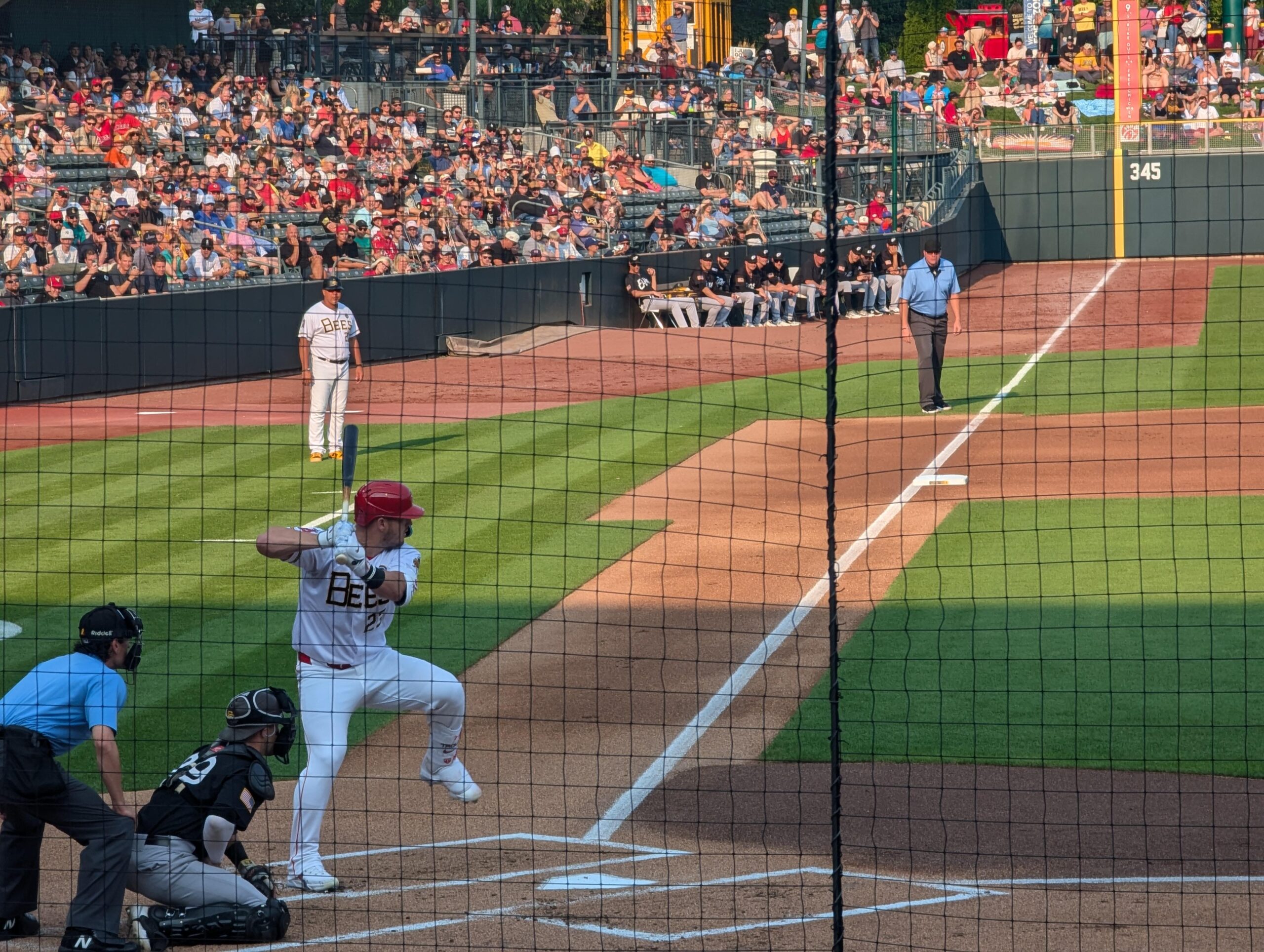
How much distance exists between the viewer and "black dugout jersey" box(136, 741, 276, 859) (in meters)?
5.65

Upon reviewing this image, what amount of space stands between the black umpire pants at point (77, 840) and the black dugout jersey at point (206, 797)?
155 millimetres

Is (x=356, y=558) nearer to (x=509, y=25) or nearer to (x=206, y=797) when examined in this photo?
(x=206, y=797)

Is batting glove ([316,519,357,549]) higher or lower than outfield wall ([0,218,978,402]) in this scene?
lower

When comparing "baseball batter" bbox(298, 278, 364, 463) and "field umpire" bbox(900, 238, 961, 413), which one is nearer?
"baseball batter" bbox(298, 278, 364, 463)

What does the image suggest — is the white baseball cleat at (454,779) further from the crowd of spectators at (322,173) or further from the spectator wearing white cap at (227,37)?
the spectator wearing white cap at (227,37)

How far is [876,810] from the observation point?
7.09 m

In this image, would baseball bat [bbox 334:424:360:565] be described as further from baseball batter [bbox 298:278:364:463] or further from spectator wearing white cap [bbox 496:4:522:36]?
spectator wearing white cap [bbox 496:4:522:36]

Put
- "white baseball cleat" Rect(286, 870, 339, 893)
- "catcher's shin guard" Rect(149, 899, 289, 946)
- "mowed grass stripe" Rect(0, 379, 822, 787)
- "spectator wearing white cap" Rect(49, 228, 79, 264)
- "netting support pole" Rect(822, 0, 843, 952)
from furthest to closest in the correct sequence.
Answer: "spectator wearing white cap" Rect(49, 228, 79, 264) → "mowed grass stripe" Rect(0, 379, 822, 787) → "white baseball cleat" Rect(286, 870, 339, 893) → "catcher's shin guard" Rect(149, 899, 289, 946) → "netting support pole" Rect(822, 0, 843, 952)

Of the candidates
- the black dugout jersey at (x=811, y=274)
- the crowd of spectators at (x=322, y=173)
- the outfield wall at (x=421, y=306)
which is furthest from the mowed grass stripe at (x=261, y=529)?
the black dugout jersey at (x=811, y=274)

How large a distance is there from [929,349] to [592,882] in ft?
37.9

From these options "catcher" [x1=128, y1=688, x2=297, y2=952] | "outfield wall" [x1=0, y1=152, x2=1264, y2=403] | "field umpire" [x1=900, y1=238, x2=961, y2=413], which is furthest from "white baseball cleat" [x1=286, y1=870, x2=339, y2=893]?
"field umpire" [x1=900, y1=238, x2=961, y2=413]

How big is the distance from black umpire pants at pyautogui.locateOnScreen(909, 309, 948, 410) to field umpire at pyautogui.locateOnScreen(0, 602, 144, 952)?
38.6 ft

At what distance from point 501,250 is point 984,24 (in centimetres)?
2447

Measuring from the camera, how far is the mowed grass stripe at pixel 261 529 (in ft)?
30.9
